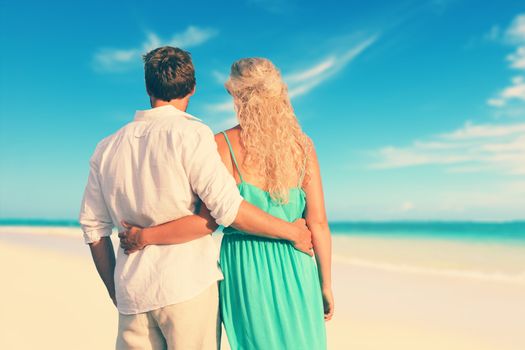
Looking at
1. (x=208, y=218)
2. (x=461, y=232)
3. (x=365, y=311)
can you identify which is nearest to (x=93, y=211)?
(x=208, y=218)

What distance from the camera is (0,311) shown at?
18.3ft

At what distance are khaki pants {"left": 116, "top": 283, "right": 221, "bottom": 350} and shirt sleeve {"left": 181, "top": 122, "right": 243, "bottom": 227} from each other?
0.33m

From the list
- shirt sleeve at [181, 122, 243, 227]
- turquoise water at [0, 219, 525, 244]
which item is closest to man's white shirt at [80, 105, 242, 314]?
shirt sleeve at [181, 122, 243, 227]

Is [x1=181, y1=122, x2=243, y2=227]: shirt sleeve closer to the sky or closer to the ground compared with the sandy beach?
closer to the sky

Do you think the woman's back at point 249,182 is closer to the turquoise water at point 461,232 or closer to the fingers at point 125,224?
the fingers at point 125,224

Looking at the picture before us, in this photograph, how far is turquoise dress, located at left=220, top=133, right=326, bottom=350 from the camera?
2146mm

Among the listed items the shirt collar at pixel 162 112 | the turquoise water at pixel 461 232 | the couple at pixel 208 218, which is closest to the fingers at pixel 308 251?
the couple at pixel 208 218

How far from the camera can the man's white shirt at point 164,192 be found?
179 cm

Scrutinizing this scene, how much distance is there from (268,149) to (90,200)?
773 mm

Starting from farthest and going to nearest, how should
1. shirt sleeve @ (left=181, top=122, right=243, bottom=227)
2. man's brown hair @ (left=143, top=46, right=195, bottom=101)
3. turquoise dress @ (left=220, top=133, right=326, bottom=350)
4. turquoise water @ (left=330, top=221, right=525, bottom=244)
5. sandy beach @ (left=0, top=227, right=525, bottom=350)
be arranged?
1. turquoise water @ (left=330, top=221, right=525, bottom=244)
2. sandy beach @ (left=0, top=227, right=525, bottom=350)
3. turquoise dress @ (left=220, top=133, right=326, bottom=350)
4. man's brown hair @ (left=143, top=46, right=195, bottom=101)
5. shirt sleeve @ (left=181, top=122, right=243, bottom=227)

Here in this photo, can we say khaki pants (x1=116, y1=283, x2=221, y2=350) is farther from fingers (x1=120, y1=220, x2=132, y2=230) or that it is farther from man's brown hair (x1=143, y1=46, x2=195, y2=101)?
man's brown hair (x1=143, y1=46, x2=195, y2=101)

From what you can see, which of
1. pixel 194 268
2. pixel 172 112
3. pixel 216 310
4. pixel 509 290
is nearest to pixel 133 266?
pixel 194 268

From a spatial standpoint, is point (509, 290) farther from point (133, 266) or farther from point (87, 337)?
point (133, 266)

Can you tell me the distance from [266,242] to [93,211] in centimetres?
74
